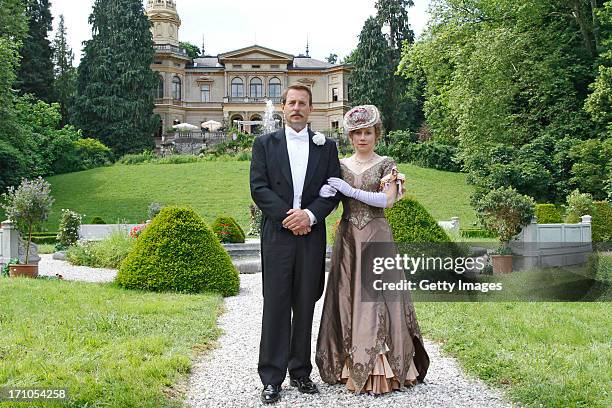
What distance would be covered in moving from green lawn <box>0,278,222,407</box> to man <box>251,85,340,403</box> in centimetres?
72

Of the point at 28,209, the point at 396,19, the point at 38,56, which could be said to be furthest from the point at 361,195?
the point at 396,19

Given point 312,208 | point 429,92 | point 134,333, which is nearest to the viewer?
point 312,208

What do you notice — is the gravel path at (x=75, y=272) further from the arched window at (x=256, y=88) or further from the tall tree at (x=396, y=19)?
the arched window at (x=256, y=88)

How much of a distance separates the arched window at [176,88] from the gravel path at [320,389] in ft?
Answer: 147

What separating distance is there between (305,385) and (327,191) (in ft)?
4.04

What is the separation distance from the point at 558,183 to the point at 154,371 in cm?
1954

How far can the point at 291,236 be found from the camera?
387 centimetres

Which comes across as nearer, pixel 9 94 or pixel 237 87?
pixel 9 94

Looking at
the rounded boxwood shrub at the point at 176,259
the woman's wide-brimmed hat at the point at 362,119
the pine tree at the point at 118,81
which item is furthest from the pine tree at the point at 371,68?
the woman's wide-brimmed hat at the point at 362,119

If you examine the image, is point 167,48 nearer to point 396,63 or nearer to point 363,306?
point 396,63

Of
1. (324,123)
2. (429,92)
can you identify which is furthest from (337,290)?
(324,123)

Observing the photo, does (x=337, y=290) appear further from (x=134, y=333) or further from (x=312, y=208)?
(x=134, y=333)

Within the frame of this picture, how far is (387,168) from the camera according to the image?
13.5 ft
